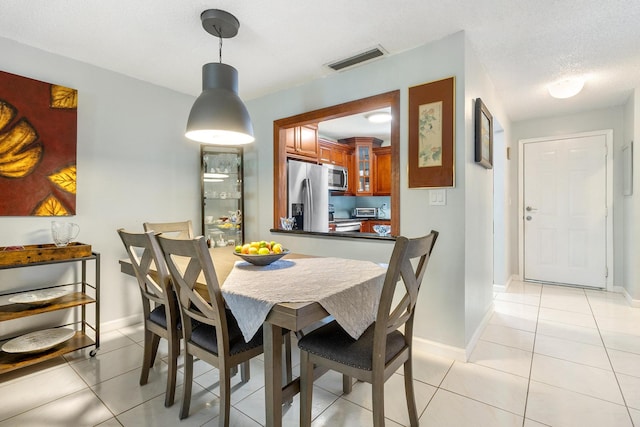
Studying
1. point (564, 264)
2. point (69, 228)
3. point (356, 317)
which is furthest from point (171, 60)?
point (564, 264)

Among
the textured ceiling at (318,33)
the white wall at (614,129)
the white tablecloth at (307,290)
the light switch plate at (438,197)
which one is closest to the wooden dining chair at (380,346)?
the white tablecloth at (307,290)

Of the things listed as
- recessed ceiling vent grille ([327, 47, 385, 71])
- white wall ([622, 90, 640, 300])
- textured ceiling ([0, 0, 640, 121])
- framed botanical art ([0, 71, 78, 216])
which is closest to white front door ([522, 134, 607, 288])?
white wall ([622, 90, 640, 300])

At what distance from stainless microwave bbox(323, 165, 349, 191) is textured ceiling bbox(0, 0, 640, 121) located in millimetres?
2065

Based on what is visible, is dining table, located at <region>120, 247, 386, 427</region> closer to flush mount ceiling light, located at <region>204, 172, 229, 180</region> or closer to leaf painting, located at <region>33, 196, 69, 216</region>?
A: leaf painting, located at <region>33, 196, 69, 216</region>

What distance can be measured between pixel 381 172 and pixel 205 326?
458 centimetres

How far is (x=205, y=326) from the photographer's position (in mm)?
1707

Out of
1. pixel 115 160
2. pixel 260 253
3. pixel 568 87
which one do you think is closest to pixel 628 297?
pixel 568 87

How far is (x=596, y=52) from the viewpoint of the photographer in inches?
99.3

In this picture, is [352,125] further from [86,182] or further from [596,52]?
[86,182]

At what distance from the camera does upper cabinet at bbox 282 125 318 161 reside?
370 cm

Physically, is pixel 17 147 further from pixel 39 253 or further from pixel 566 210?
pixel 566 210

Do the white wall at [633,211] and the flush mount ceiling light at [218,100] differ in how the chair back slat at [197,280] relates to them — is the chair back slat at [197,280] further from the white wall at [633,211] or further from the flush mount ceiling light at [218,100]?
the white wall at [633,211]

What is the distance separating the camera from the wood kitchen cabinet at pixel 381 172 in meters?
5.68

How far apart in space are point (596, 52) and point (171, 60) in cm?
343
